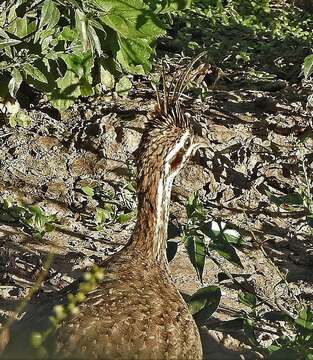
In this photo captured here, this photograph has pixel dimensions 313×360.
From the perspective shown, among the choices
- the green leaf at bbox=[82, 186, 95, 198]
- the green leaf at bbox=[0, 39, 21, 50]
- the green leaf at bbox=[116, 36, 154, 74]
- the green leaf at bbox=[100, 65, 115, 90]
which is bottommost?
the green leaf at bbox=[82, 186, 95, 198]

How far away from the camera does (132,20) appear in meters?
7.07

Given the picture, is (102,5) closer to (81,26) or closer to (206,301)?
(81,26)

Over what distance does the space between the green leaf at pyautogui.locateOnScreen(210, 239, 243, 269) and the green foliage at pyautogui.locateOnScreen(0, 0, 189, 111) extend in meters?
1.83

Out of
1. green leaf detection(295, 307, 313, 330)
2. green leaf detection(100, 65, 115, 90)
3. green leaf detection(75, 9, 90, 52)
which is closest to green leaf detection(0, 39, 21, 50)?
green leaf detection(75, 9, 90, 52)

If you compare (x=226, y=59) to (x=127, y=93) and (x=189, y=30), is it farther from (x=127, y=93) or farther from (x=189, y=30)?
(x=127, y=93)

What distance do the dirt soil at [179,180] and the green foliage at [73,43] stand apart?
1.08ft

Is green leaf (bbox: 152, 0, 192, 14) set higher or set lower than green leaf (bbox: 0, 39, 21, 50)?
higher

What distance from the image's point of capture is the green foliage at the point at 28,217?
6492 mm

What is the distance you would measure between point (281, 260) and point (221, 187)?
927 mm

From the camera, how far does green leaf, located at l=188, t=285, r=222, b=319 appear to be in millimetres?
4969

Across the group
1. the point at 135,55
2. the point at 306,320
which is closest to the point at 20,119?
the point at 135,55

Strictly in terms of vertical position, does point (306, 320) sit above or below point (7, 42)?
below

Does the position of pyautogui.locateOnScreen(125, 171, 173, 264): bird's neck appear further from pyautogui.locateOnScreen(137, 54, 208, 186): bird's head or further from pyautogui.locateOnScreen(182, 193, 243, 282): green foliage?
pyautogui.locateOnScreen(182, 193, 243, 282): green foliage

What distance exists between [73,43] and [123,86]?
3.16 ft
